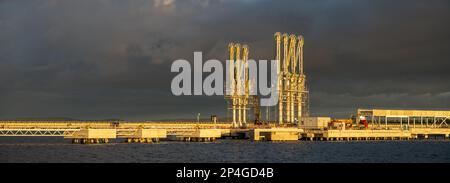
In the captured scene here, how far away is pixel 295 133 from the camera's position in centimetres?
19075

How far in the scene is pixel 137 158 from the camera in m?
104
